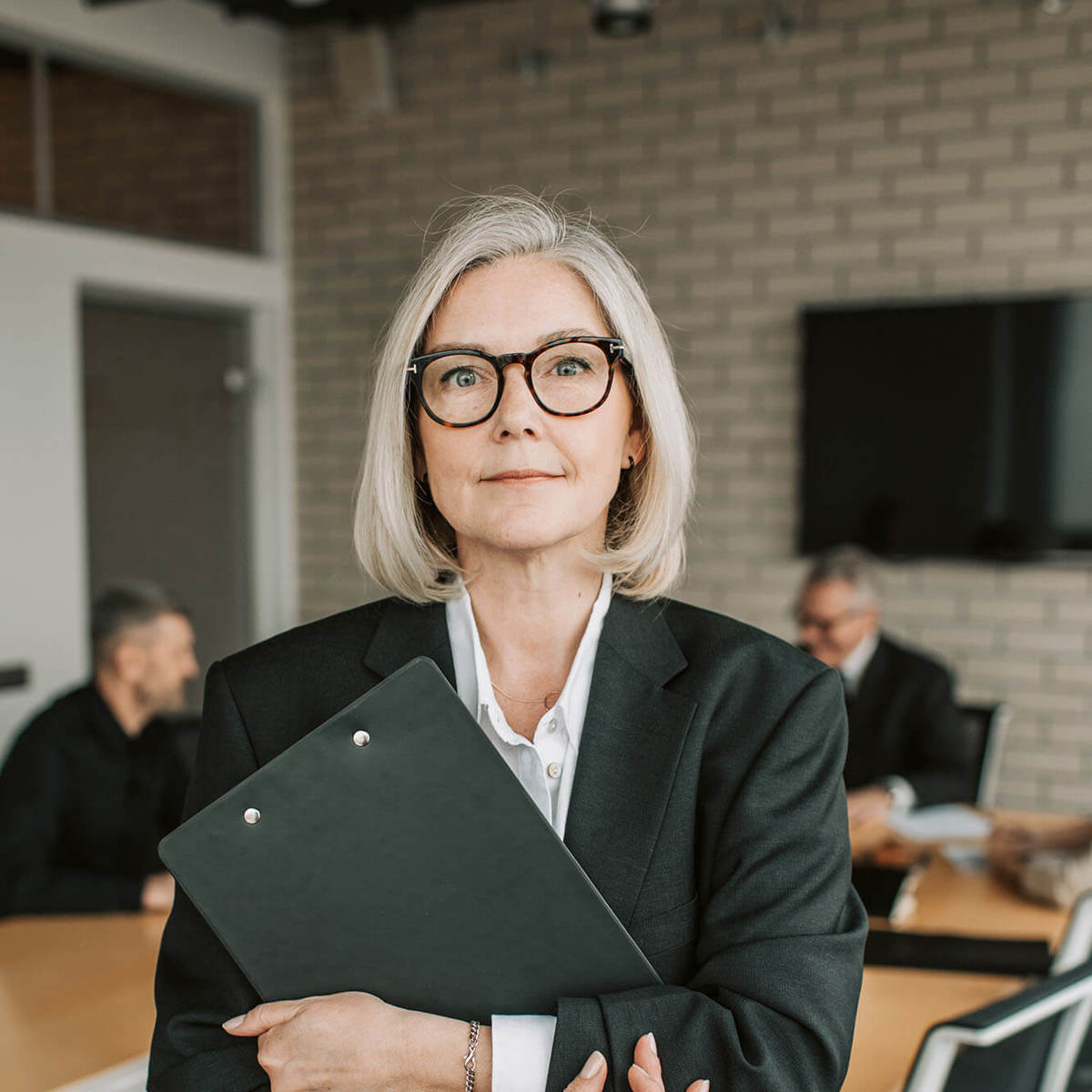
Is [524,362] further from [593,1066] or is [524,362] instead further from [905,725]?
[905,725]

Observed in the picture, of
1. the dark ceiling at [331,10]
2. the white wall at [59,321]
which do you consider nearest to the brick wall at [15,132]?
→ the white wall at [59,321]

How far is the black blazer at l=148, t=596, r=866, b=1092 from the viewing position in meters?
1.00

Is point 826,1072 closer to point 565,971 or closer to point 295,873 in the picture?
point 565,971

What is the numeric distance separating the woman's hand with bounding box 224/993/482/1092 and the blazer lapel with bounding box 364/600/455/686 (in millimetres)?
311

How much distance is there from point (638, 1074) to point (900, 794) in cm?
235

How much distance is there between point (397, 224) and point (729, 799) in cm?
471

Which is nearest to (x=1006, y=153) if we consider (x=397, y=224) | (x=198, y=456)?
(x=397, y=224)

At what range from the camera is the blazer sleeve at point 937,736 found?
11.6 ft

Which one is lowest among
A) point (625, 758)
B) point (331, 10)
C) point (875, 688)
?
point (875, 688)

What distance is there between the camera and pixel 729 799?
109cm

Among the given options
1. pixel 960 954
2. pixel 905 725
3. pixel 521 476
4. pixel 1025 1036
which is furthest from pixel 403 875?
pixel 905 725

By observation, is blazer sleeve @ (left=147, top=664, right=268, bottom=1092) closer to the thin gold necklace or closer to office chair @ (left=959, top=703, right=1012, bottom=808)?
the thin gold necklace

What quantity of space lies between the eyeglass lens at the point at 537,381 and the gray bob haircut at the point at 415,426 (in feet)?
0.15

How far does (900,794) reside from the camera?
315 cm
